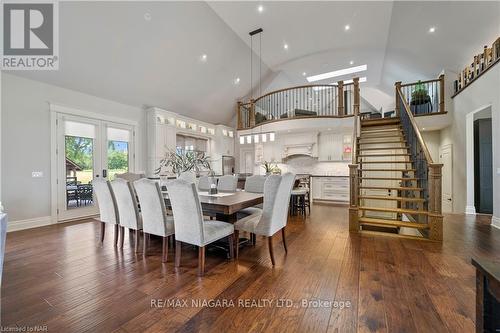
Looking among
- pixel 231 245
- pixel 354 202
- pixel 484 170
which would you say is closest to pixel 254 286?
pixel 231 245

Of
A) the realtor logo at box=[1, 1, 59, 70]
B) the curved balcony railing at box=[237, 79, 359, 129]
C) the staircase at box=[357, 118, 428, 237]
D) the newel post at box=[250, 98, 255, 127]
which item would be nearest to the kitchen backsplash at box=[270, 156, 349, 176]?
the staircase at box=[357, 118, 428, 237]

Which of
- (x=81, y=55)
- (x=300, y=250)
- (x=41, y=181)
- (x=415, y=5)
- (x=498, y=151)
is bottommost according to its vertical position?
(x=300, y=250)

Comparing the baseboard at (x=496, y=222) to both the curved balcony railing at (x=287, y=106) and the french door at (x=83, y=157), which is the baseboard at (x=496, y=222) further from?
the french door at (x=83, y=157)

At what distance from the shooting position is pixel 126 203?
276 cm

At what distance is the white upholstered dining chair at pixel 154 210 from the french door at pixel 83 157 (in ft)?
10.8

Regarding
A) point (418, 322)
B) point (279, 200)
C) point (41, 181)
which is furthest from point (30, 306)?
point (41, 181)

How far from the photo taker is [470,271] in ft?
7.32

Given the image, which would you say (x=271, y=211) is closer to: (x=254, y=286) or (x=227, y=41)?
(x=254, y=286)

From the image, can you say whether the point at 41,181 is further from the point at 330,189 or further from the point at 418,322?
the point at 330,189

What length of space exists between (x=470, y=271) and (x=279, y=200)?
2.09 metres

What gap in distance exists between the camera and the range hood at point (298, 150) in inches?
281

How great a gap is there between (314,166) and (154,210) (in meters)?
5.96

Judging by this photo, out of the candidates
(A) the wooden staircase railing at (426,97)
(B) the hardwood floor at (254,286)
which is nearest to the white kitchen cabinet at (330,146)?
(A) the wooden staircase railing at (426,97)

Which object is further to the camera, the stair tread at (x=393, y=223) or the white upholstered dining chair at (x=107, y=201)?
the stair tread at (x=393, y=223)
